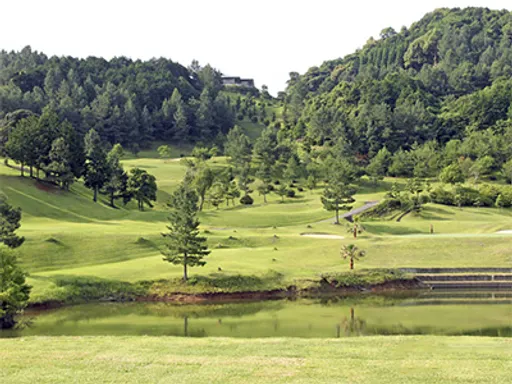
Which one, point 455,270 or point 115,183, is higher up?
point 115,183

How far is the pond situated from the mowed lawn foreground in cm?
573

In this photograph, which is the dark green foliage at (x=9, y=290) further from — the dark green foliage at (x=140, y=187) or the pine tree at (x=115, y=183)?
the dark green foliage at (x=140, y=187)

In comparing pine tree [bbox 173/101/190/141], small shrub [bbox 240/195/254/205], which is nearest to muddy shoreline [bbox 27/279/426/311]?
small shrub [bbox 240/195/254/205]

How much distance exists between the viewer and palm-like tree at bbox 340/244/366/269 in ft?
197

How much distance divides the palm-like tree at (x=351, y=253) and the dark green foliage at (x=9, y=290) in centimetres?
3061

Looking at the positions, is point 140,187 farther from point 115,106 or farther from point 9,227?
point 115,106

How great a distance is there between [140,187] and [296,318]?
54.7 meters

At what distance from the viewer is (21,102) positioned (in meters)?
153

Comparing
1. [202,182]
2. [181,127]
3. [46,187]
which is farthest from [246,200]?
[181,127]

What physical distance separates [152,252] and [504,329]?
117 ft

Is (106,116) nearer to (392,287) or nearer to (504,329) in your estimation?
(392,287)

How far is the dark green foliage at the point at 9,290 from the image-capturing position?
4109 centimetres

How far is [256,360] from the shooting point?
91.5 ft

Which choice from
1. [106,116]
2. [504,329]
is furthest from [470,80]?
[504,329]
